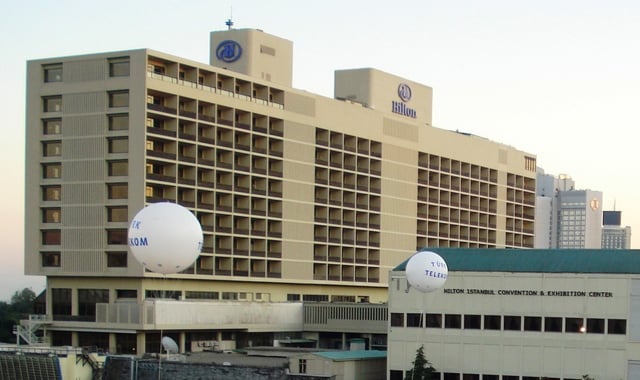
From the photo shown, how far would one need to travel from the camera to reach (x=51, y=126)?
11250 centimetres

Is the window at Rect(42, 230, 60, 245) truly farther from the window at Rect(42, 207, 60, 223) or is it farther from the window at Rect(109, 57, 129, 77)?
the window at Rect(109, 57, 129, 77)

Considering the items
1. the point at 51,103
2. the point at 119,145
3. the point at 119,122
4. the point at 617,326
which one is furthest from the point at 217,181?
the point at 617,326

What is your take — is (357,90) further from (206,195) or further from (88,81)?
(88,81)

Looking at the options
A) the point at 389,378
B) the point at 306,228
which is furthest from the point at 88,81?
the point at 389,378

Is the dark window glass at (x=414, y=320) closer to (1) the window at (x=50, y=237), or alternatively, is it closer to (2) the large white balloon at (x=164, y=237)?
(1) the window at (x=50, y=237)

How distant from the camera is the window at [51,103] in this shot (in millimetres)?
112006

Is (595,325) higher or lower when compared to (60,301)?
higher

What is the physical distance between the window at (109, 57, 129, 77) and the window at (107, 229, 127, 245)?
15.4 m

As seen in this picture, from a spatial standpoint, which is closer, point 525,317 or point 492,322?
point 525,317

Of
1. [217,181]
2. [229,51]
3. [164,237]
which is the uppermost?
[229,51]

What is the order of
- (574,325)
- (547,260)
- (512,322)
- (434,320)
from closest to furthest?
1. (574,325)
2. (512,322)
3. (547,260)
4. (434,320)

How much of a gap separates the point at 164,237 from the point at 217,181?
74.3 meters

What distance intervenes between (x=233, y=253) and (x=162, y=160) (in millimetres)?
15370

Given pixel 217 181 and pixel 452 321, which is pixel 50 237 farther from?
pixel 452 321
